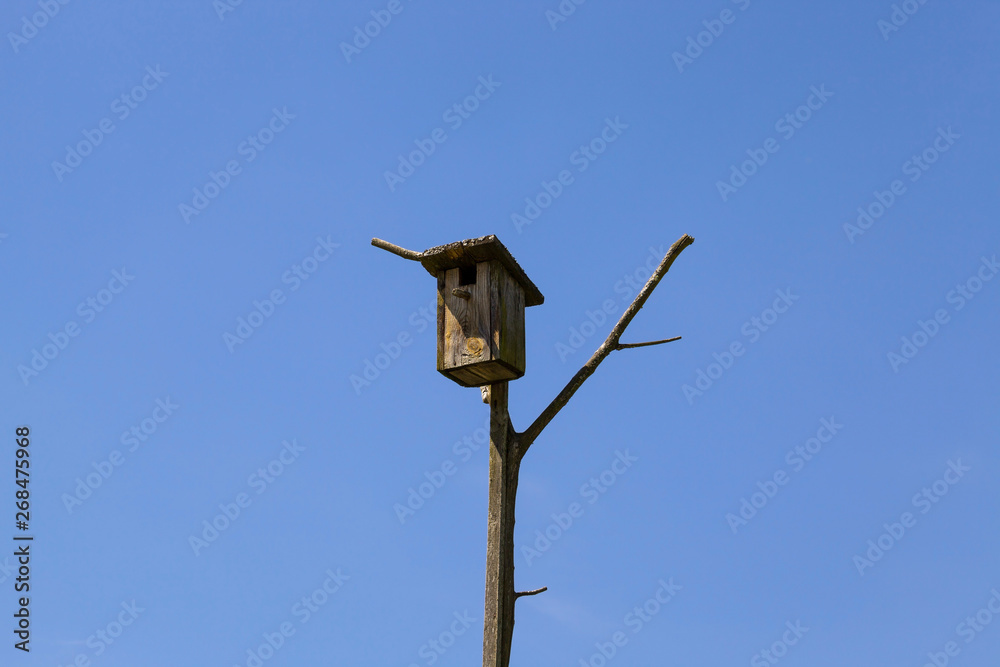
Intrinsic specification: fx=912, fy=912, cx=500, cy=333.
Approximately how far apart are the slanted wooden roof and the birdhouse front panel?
3 cm

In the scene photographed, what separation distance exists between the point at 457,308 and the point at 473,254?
12.7 inches

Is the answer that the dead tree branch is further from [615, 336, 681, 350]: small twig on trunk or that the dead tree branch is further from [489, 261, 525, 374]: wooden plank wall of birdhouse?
[615, 336, 681, 350]: small twig on trunk

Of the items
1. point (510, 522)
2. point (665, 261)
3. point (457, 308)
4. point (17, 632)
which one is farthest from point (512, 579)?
point (17, 632)

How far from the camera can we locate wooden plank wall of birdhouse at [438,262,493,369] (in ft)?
16.6

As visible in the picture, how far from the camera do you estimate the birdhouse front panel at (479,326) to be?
505 centimetres

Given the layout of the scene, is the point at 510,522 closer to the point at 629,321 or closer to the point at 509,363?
the point at 509,363

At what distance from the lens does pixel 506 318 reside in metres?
5.16

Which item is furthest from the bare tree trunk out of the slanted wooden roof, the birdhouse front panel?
the slanted wooden roof

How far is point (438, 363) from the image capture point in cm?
520

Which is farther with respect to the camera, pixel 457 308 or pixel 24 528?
pixel 24 528

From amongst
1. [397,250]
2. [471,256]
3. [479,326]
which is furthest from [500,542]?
[397,250]

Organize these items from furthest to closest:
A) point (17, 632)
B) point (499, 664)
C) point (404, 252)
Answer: point (17, 632) < point (404, 252) < point (499, 664)

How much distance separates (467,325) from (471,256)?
403 mm

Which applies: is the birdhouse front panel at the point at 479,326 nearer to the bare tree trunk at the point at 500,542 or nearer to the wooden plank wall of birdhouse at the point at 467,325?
the wooden plank wall of birdhouse at the point at 467,325
